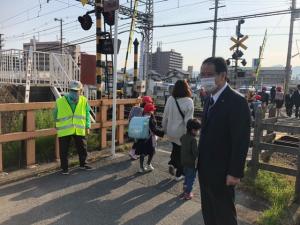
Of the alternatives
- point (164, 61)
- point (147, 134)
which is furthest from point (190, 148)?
point (164, 61)

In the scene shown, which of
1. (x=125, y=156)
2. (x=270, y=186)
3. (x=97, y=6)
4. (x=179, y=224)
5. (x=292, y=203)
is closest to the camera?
(x=179, y=224)

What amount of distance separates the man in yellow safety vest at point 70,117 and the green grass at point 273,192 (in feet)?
10.5

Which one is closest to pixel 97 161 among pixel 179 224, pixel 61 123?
pixel 61 123

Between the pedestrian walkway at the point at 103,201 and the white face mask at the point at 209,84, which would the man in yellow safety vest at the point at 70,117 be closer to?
the pedestrian walkway at the point at 103,201

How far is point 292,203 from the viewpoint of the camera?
4988mm

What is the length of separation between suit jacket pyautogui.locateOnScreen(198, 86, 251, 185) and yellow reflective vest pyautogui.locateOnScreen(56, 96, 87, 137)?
334 cm

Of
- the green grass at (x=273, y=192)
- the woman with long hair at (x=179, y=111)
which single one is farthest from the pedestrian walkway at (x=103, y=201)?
the woman with long hair at (x=179, y=111)

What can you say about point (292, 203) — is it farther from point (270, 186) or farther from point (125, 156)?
point (125, 156)

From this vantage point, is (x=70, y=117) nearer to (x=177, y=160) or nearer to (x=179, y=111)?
(x=179, y=111)

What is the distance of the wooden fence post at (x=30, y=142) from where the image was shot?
611cm

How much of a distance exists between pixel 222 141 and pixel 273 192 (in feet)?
9.11

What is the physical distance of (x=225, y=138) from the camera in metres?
3.13

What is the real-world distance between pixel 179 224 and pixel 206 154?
1531 mm

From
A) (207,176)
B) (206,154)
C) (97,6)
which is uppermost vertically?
(97,6)
